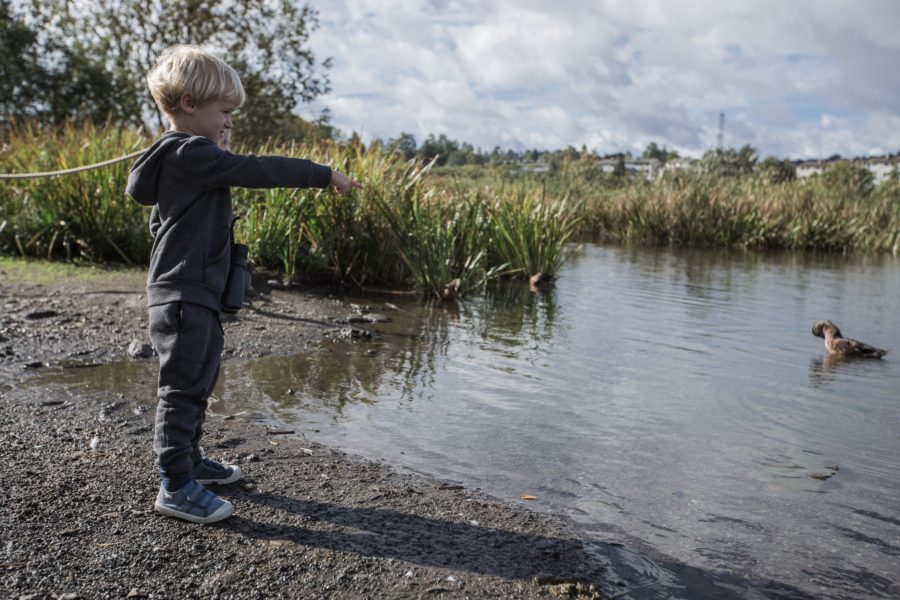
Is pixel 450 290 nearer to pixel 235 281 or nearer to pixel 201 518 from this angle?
pixel 235 281

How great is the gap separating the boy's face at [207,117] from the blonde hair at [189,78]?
24 millimetres

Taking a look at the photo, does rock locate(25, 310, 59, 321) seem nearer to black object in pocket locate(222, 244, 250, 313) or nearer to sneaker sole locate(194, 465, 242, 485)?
sneaker sole locate(194, 465, 242, 485)

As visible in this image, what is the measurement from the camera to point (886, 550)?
125 inches

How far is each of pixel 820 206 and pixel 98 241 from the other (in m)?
18.8

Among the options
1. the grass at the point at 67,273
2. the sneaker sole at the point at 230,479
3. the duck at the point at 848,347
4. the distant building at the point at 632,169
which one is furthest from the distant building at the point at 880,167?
the sneaker sole at the point at 230,479

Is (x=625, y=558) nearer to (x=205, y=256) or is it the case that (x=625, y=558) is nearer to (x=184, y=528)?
(x=184, y=528)

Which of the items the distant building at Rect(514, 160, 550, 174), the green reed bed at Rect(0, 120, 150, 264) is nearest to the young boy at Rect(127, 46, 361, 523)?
the green reed bed at Rect(0, 120, 150, 264)

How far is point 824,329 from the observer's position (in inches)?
300

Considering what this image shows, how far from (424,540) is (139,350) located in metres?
3.40

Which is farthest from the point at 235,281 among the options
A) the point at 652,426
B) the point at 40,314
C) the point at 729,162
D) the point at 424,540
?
the point at 729,162

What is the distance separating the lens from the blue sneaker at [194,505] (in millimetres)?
2893

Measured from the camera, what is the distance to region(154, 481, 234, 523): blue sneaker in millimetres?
2893

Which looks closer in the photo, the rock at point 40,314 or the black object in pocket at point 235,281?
the black object in pocket at point 235,281

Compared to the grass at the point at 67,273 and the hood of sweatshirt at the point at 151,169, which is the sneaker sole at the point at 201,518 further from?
the grass at the point at 67,273
